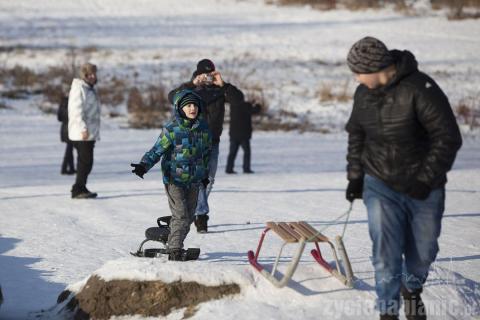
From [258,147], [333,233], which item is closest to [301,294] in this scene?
[333,233]

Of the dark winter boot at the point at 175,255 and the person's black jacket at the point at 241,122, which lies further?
the person's black jacket at the point at 241,122

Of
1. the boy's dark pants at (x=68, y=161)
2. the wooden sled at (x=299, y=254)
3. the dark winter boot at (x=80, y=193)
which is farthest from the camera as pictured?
the boy's dark pants at (x=68, y=161)

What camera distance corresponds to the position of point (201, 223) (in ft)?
27.8

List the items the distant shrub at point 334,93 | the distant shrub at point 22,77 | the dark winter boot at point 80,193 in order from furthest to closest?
the distant shrub at point 22,77, the distant shrub at point 334,93, the dark winter boot at point 80,193

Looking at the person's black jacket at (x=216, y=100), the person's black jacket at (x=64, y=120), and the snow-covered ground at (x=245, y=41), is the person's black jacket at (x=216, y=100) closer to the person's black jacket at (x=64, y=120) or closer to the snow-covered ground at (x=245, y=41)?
the person's black jacket at (x=64, y=120)

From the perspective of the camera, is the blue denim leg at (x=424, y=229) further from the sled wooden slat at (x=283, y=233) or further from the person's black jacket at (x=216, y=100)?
the person's black jacket at (x=216, y=100)

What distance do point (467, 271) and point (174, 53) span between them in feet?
76.8

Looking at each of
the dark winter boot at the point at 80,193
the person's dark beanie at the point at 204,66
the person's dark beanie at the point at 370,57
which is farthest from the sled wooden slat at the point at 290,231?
the dark winter boot at the point at 80,193

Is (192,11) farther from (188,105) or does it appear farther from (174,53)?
(188,105)

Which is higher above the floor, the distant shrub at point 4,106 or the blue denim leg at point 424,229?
the blue denim leg at point 424,229

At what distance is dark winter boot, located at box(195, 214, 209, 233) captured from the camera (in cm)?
843

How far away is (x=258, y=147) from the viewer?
681 inches

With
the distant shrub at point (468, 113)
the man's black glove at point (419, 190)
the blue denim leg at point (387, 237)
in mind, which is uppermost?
the man's black glove at point (419, 190)

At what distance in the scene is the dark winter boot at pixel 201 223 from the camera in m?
8.43
